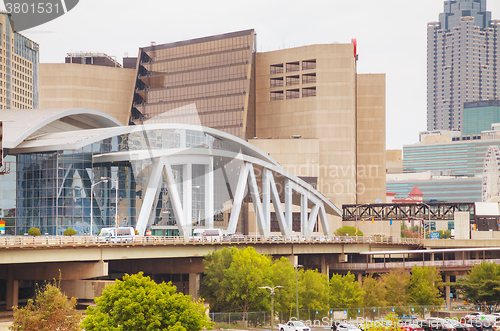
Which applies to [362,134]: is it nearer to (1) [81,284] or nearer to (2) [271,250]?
(2) [271,250]

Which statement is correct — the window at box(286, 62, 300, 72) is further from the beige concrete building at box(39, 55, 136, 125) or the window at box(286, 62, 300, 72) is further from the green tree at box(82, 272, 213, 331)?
the green tree at box(82, 272, 213, 331)

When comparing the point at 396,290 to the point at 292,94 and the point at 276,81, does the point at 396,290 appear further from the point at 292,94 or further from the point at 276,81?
the point at 276,81

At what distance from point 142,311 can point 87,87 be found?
5672 inches

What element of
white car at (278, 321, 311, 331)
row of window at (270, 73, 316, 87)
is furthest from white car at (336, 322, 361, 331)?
row of window at (270, 73, 316, 87)

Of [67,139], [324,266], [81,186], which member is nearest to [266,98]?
[324,266]

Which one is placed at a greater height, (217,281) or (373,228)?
→ (373,228)

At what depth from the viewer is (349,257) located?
11494 centimetres

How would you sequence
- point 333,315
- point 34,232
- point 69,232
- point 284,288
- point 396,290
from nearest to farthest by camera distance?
point 284,288 < point 333,315 < point 34,232 < point 69,232 < point 396,290

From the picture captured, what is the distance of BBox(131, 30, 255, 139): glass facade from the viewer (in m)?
172

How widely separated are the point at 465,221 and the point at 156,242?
70616 mm

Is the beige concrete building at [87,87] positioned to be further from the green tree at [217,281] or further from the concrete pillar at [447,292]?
the green tree at [217,281]

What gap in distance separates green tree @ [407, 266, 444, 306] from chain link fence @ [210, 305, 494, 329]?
162 centimetres

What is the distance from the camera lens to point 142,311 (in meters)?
45.5

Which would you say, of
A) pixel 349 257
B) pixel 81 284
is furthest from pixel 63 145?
pixel 349 257
